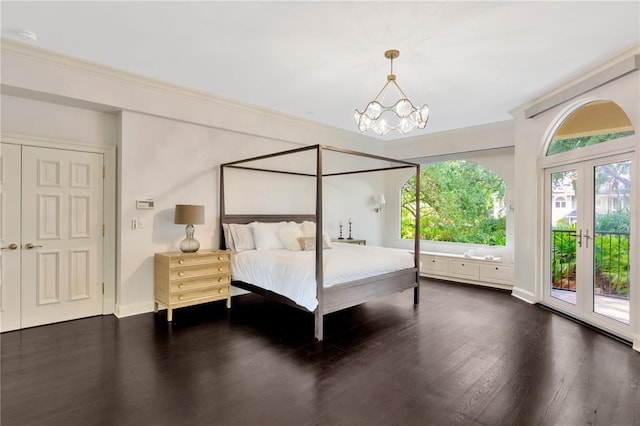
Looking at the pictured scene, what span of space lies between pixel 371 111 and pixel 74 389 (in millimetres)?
3342

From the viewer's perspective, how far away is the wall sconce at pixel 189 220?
13.3 feet

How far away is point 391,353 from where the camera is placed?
9.87 ft

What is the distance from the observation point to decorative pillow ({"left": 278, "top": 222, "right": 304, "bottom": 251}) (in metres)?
4.79

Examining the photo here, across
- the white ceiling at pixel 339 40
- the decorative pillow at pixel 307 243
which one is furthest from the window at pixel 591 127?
the decorative pillow at pixel 307 243

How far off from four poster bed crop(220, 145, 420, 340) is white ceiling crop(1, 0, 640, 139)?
0.96 meters

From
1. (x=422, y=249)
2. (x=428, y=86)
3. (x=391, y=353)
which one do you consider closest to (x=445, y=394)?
(x=391, y=353)

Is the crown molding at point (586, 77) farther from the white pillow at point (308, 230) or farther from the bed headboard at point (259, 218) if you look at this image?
the bed headboard at point (259, 218)

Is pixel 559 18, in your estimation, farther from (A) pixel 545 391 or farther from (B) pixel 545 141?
(A) pixel 545 391

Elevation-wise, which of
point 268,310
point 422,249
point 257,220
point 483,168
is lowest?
point 268,310

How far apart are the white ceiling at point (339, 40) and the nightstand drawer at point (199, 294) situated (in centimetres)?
262

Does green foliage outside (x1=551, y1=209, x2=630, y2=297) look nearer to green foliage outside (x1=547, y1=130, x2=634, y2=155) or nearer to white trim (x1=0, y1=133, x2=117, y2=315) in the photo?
green foliage outside (x1=547, y1=130, x2=634, y2=155)

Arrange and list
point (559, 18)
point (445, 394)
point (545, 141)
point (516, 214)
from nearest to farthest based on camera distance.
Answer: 1. point (445, 394)
2. point (559, 18)
3. point (545, 141)
4. point (516, 214)

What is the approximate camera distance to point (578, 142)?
159 inches

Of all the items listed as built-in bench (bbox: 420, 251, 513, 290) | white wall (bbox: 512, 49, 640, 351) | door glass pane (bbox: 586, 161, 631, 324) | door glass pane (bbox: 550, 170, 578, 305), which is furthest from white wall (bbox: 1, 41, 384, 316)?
door glass pane (bbox: 586, 161, 631, 324)
